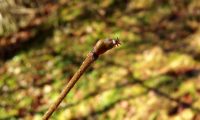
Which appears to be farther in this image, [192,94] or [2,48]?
[2,48]

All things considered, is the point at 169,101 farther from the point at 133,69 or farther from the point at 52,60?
the point at 52,60

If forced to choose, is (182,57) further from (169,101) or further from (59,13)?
(59,13)

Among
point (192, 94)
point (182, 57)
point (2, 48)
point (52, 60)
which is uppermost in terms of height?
point (2, 48)

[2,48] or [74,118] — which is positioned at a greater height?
[2,48]

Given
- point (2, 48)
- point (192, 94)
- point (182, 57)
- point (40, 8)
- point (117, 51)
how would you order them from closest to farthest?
1. point (192, 94)
2. point (182, 57)
3. point (117, 51)
4. point (2, 48)
5. point (40, 8)

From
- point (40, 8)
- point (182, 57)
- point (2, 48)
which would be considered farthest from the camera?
point (40, 8)

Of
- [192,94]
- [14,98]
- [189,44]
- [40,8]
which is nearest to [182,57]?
[189,44]
